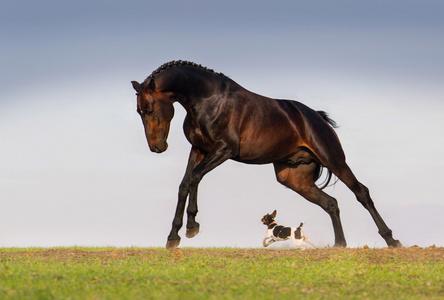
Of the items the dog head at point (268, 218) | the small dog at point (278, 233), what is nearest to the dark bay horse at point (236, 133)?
the small dog at point (278, 233)

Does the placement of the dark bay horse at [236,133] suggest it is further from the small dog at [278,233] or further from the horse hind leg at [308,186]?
the small dog at [278,233]

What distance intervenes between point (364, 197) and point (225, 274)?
824 cm

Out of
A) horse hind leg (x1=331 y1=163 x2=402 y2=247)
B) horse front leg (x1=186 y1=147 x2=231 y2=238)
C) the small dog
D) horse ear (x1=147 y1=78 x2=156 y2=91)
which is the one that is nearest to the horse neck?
horse ear (x1=147 y1=78 x2=156 y2=91)

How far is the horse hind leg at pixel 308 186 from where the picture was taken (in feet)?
68.4

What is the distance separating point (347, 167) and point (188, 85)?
5.02 metres

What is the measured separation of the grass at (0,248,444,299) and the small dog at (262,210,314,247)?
447cm

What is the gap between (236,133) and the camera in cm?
1844

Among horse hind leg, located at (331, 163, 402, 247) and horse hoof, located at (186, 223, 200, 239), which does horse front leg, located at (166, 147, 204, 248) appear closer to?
horse hoof, located at (186, 223, 200, 239)

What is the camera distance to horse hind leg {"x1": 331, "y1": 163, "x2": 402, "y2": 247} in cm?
2069

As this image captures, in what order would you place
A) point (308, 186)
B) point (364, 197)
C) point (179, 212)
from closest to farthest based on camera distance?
point (179, 212) < point (364, 197) < point (308, 186)

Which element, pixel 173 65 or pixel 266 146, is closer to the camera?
pixel 173 65

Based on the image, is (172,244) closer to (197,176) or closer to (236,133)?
(197,176)

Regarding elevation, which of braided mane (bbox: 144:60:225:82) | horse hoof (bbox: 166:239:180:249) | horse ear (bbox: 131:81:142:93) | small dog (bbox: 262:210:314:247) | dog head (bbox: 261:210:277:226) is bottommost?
horse hoof (bbox: 166:239:180:249)

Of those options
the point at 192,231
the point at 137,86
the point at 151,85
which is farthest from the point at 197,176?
the point at 137,86
